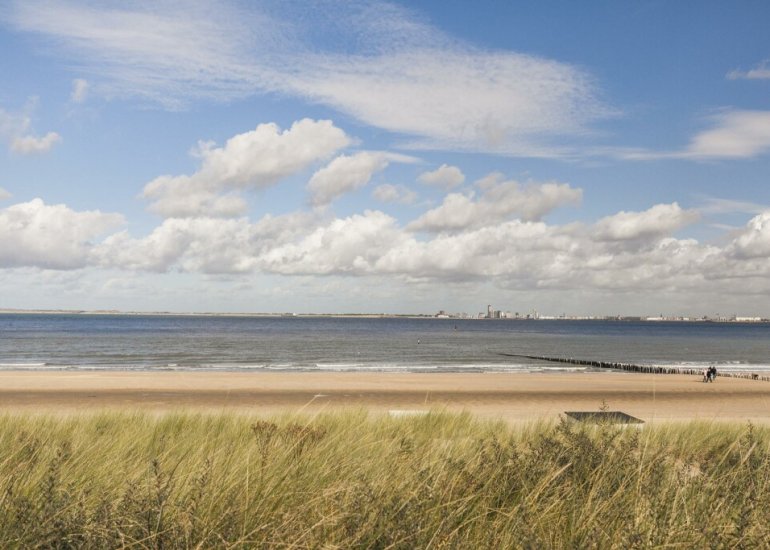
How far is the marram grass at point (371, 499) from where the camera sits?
13.9ft

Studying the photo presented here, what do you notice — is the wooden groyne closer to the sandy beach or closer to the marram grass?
the sandy beach

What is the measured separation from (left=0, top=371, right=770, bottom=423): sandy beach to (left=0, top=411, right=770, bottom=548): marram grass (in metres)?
13.0

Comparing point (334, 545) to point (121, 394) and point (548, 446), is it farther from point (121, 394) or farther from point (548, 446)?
point (121, 394)

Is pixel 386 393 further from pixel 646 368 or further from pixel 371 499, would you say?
pixel 646 368

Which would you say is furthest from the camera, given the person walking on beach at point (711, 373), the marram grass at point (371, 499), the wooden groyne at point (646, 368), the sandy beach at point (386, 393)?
the wooden groyne at point (646, 368)

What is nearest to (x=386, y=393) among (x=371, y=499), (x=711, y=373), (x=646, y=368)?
(x=711, y=373)

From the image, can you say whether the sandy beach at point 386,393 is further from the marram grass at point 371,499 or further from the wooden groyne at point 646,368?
the marram grass at point 371,499

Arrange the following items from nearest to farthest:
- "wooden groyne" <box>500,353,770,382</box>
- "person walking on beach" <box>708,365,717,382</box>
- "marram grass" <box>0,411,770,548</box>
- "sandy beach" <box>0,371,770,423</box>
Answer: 1. "marram grass" <box>0,411,770,548</box>
2. "sandy beach" <box>0,371,770,423</box>
3. "person walking on beach" <box>708,365,717,382</box>
4. "wooden groyne" <box>500,353,770,382</box>

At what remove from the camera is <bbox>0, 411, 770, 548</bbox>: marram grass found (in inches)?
167

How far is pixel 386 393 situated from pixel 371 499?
80.0 feet

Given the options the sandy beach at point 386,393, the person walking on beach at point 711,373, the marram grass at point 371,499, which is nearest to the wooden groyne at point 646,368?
the sandy beach at point 386,393

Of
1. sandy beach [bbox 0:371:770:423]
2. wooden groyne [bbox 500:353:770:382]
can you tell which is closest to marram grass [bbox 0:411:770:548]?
sandy beach [bbox 0:371:770:423]

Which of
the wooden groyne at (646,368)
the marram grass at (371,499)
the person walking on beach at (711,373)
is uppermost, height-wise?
the marram grass at (371,499)

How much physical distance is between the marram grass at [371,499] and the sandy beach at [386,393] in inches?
513
